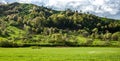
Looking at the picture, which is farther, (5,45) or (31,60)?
(5,45)

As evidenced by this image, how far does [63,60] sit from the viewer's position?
57.9 meters

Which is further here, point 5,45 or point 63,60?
point 5,45

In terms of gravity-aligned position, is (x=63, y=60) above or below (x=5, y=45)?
above

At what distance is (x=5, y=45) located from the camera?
168m

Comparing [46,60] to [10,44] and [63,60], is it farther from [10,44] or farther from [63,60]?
[10,44]

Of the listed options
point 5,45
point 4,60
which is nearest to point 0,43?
point 5,45

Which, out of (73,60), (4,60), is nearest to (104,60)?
(73,60)

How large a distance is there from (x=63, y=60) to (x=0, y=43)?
118 m

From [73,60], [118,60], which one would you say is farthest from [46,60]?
[118,60]

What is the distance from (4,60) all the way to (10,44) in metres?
117

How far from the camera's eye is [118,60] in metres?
58.4

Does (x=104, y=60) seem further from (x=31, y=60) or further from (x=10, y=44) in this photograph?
(x=10, y=44)

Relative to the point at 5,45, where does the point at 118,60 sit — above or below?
above

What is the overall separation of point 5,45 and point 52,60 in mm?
114817
